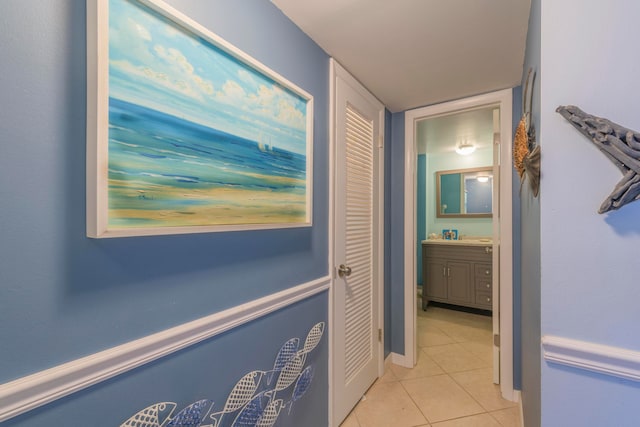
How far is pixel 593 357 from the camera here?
76 cm

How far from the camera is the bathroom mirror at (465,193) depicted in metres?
3.84

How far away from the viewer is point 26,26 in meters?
0.59

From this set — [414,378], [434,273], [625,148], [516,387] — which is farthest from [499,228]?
[434,273]

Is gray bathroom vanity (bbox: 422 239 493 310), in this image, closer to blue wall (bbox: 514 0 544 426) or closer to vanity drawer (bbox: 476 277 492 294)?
vanity drawer (bbox: 476 277 492 294)

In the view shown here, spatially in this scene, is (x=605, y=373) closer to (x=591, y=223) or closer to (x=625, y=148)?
(x=591, y=223)

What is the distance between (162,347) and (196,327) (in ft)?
0.34

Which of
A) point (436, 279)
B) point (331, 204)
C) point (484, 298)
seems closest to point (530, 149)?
point (331, 204)

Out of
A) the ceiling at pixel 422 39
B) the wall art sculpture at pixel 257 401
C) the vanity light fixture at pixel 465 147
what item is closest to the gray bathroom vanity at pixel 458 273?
the vanity light fixture at pixel 465 147

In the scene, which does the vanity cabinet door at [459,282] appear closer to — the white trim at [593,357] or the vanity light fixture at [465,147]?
the vanity light fixture at [465,147]

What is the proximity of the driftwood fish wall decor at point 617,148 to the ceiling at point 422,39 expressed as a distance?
2.44 feet

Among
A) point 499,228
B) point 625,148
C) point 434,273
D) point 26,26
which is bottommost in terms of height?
point 434,273

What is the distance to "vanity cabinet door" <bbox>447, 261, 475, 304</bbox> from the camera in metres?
3.37

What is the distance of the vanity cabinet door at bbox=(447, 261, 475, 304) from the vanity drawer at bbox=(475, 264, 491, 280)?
0.10 meters

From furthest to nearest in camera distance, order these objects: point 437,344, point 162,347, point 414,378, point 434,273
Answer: point 434,273
point 437,344
point 414,378
point 162,347
